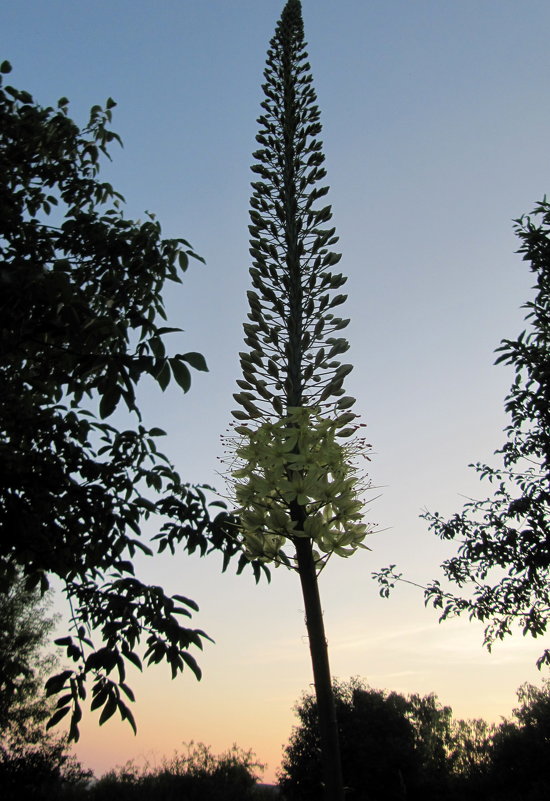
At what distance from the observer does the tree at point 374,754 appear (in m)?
23.7

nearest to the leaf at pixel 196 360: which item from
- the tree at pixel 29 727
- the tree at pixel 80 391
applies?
the tree at pixel 80 391

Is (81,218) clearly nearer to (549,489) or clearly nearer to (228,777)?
(549,489)

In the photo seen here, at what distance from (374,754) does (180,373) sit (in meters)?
26.3

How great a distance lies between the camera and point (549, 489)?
866 centimetres

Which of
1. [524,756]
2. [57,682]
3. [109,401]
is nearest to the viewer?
[109,401]

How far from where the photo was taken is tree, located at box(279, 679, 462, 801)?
23.7 meters

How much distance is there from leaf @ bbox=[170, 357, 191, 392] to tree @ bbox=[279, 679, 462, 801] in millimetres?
24519

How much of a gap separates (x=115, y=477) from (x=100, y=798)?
2965cm

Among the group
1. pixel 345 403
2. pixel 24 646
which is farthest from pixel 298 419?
pixel 24 646

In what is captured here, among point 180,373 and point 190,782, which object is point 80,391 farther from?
point 190,782

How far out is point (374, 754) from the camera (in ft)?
78.7

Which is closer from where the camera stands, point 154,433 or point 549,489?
point 154,433

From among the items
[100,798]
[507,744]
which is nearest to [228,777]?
[100,798]

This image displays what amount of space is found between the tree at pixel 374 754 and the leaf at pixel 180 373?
24.5 m
